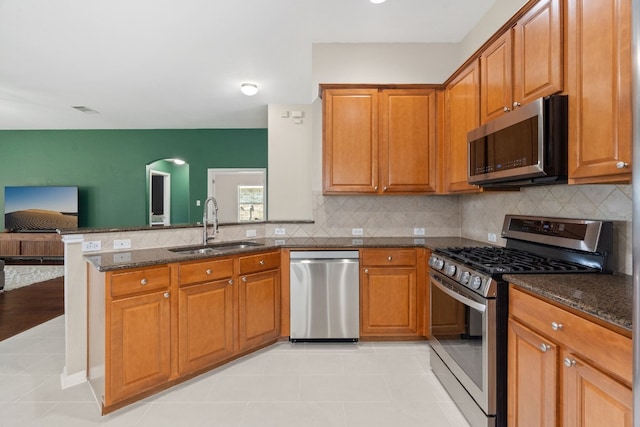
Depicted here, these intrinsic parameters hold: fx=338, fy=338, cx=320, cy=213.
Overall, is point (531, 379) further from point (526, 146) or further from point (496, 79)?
point (496, 79)

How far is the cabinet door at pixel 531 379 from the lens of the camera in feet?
4.34

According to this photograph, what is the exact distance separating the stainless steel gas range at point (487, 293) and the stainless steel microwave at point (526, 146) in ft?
1.17

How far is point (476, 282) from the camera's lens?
5.85 feet

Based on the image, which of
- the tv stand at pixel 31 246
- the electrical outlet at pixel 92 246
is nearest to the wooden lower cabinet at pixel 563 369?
the electrical outlet at pixel 92 246

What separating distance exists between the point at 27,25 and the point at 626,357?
4.60 metres

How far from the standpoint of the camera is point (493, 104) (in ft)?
7.61

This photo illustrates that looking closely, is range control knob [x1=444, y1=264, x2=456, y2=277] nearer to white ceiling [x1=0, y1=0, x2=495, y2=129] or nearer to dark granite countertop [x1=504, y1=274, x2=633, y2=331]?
dark granite countertop [x1=504, y1=274, x2=633, y2=331]

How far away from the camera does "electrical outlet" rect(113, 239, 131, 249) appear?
2.51 m

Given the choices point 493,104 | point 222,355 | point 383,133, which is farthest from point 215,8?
point 222,355

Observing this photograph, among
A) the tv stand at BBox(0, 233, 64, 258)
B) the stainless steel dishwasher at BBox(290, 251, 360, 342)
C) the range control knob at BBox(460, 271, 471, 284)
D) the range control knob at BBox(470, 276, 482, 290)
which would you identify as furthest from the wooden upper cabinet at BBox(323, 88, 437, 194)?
the tv stand at BBox(0, 233, 64, 258)

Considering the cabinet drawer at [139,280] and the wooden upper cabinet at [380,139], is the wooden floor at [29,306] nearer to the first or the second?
the cabinet drawer at [139,280]

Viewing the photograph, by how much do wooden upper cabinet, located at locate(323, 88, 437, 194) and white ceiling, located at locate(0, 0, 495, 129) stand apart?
0.62 m

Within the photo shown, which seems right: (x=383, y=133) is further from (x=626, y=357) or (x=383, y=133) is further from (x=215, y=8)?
(x=626, y=357)

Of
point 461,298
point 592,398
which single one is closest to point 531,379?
point 592,398
